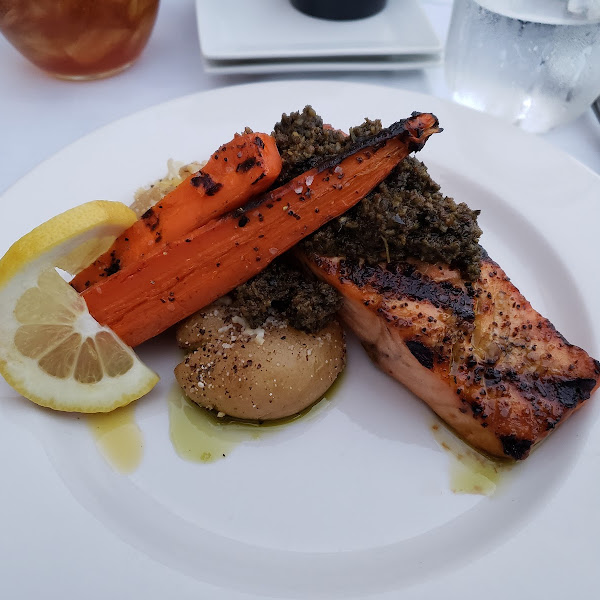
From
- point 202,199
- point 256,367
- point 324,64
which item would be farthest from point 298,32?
point 256,367

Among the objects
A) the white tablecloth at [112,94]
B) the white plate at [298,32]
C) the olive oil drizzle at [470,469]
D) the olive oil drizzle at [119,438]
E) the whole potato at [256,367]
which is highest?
the white plate at [298,32]

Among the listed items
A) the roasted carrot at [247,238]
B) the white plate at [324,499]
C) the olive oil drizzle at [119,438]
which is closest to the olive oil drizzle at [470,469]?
the white plate at [324,499]

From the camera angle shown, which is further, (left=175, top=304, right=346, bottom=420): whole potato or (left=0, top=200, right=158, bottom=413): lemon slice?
(left=175, top=304, right=346, bottom=420): whole potato

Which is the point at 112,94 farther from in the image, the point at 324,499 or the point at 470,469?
the point at 470,469

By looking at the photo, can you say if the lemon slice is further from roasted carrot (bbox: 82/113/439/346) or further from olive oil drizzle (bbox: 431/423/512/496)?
olive oil drizzle (bbox: 431/423/512/496)

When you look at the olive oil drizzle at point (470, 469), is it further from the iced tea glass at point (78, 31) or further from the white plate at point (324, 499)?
the iced tea glass at point (78, 31)

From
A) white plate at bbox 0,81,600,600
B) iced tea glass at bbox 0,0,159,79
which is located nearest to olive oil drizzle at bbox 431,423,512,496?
white plate at bbox 0,81,600,600

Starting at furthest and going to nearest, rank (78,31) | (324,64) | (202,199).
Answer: (324,64), (78,31), (202,199)
